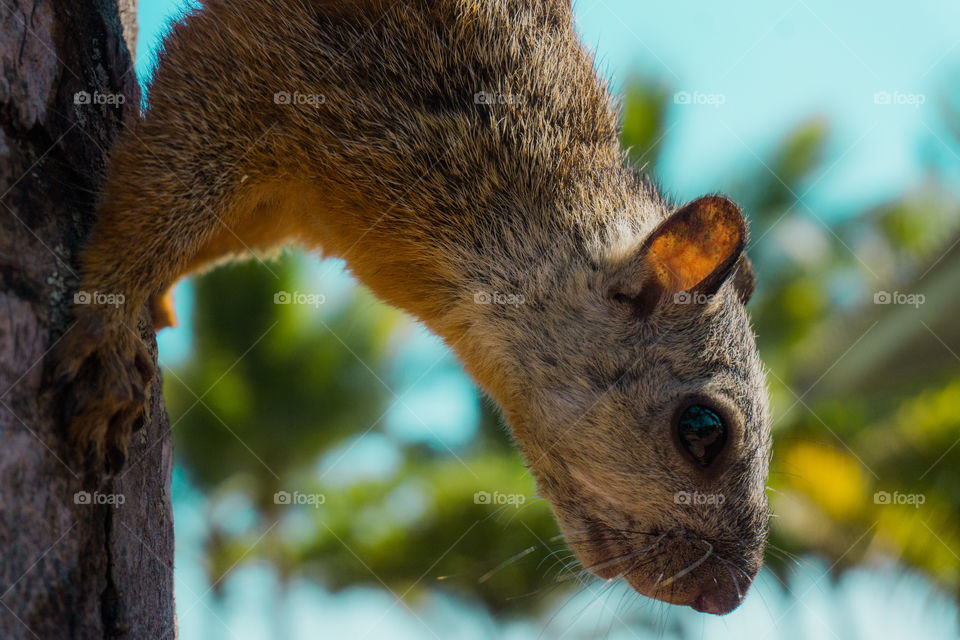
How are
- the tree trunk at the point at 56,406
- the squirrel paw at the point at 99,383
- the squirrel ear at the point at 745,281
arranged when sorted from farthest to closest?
the squirrel ear at the point at 745,281 → the squirrel paw at the point at 99,383 → the tree trunk at the point at 56,406

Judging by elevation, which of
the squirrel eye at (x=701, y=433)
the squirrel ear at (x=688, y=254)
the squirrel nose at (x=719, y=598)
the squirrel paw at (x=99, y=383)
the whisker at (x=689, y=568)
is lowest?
the squirrel nose at (x=719, y=598)

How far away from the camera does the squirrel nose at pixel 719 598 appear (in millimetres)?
3621

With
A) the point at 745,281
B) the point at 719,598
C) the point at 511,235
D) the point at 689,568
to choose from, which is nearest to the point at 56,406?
the point at 511,235

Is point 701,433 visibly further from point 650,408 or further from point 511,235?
point 511,235

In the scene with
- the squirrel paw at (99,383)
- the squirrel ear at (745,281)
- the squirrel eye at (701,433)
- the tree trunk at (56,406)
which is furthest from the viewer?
the squirrel ear at (745,281)

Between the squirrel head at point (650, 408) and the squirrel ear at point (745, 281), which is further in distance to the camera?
the squirrel ear at point (745, 281)

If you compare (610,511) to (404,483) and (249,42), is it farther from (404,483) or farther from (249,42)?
(404,483)

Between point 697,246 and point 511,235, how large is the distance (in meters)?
0.86

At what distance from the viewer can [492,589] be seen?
57.3ft

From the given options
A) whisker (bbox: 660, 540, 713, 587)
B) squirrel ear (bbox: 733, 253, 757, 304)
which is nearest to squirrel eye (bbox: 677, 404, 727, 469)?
whisker (bbox: 660, 540, 713, 587)

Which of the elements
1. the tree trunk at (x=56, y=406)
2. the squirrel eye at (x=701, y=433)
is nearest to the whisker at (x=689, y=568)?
the squirrel eye at (x=701, y=433)

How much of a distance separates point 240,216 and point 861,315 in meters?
11.7

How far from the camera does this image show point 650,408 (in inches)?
144

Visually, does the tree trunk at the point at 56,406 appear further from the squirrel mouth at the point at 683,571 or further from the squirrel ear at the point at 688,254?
the squirrel ear at the point at 688,254
